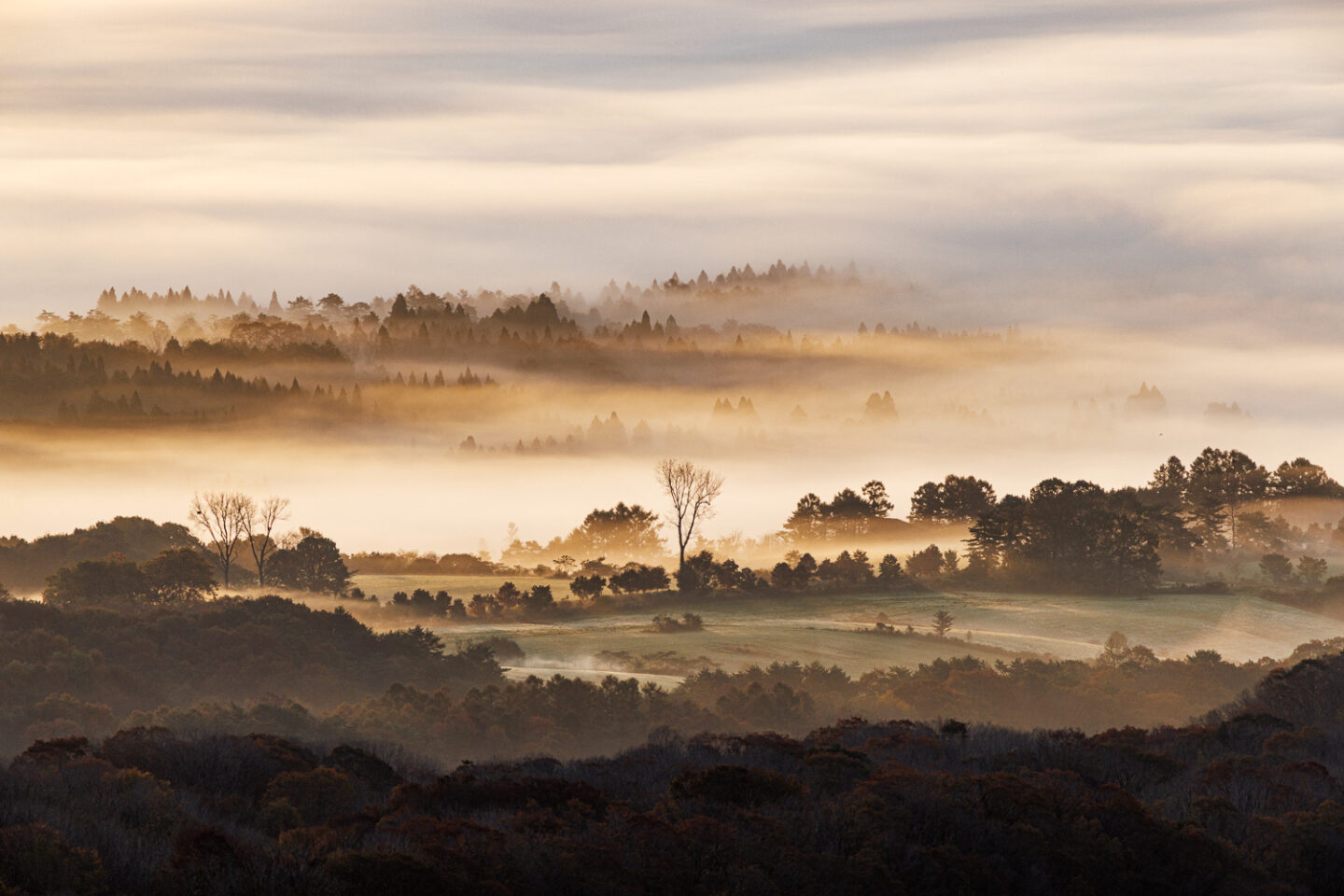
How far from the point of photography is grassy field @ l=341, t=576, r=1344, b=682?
97188 mm

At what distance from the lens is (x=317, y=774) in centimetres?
2692

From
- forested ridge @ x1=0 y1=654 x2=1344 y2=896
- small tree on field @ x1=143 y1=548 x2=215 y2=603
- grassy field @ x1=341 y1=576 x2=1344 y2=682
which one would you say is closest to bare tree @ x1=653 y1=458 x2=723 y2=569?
grassy field @ x1=341 y1=576 x2=1344 y2=682

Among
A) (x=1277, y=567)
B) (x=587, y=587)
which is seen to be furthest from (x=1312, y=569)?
(x=587, y=587)

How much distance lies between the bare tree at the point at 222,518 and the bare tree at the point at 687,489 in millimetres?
48341

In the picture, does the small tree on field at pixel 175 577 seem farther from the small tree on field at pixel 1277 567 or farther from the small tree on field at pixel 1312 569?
the small tree on field at pixel 1312 569

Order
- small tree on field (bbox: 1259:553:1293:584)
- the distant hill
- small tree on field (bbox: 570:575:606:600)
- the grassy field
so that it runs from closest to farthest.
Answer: the grassy field < the distant hill < small tree on field (bbox: 570:575:606:600) < small tree on field (bbox: 1259:553:1293:584)

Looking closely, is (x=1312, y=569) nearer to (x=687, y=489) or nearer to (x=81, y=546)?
(x=687, y=489)

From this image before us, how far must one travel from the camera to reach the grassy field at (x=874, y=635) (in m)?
97.2

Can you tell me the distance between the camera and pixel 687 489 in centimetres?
15950

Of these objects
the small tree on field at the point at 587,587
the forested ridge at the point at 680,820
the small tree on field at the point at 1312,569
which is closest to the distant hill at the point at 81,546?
the small tree on field at the point at 587,587

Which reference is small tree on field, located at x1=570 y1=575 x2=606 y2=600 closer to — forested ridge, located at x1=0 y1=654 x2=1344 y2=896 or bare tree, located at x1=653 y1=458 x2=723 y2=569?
bare tree, located at x1=653 y1=458 x2=723 y2=569

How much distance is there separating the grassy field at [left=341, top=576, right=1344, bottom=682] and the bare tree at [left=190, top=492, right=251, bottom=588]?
13.4 meters

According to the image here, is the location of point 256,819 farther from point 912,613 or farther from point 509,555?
point 509,555

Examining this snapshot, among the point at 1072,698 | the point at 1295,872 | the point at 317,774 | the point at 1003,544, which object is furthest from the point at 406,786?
the point at 1003,544
